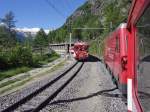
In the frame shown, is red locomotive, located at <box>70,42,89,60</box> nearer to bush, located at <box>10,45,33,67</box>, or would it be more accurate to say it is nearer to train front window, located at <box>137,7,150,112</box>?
bush, located at <box>10,45,33,67</box>

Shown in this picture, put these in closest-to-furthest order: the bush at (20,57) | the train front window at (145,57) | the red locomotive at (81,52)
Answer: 1. the train front window at (145,57)
2. the bush at (20,57)
3. the red locomotive at (81,52)

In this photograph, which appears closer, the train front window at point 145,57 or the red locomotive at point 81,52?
the train front window at point 145,57

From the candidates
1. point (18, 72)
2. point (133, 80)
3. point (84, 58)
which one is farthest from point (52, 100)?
point (84, 58)

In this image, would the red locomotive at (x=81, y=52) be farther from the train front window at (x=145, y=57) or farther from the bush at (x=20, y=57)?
the train front window at (x=145, y=57)

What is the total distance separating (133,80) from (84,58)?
46.2 meters

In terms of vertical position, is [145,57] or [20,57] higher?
[145,57]

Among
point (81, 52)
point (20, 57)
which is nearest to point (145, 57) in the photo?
point (20, 57)

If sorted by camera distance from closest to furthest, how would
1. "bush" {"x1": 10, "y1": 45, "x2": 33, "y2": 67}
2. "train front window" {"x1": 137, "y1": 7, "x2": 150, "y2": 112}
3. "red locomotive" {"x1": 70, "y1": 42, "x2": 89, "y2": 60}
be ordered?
"train front window" {"x1": 137, "y1": 7, "x2": 150, "y2": 112} < "bush" {"x1": 10, "y1": 45, "x2": 33, "y2": 67} < "red locomotive" {"x1": 70, "y1": 42, "x2": 89, "y2": 60}

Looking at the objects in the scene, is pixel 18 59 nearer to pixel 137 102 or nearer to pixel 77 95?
pixel 77 95

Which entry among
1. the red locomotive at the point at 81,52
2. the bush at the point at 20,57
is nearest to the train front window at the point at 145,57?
the bush at the point at 20,57

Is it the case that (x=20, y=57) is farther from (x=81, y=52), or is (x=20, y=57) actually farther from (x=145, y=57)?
(x=145, y=57)

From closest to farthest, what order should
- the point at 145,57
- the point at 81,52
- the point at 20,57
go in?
the point at 145,57, the point at 20,57, the point at 81,52

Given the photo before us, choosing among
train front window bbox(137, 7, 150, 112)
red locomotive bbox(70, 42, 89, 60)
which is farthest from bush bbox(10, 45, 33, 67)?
train front window bbox(137, 7, 150, 112)

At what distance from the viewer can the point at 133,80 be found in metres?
5.32
